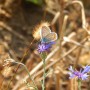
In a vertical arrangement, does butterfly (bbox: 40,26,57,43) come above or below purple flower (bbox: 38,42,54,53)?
above

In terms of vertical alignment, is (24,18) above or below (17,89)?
above

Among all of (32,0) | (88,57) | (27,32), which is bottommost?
(88,57)

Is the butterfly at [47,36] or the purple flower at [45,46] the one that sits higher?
the butterfly at [47,36]

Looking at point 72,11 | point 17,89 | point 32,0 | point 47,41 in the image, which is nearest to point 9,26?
point 32,0

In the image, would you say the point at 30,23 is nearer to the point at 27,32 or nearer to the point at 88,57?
the point at 27,32

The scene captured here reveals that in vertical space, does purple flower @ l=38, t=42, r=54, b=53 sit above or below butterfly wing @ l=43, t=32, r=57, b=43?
below

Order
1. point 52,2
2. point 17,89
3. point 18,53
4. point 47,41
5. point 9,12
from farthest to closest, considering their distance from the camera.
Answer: point 52,2, point 9,12, point 18,53, point 17,89, point 47,41

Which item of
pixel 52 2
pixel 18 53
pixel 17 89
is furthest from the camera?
pixel 52 2

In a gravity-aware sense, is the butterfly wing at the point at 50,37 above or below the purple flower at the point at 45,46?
above

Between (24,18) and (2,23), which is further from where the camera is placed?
(24,18)
